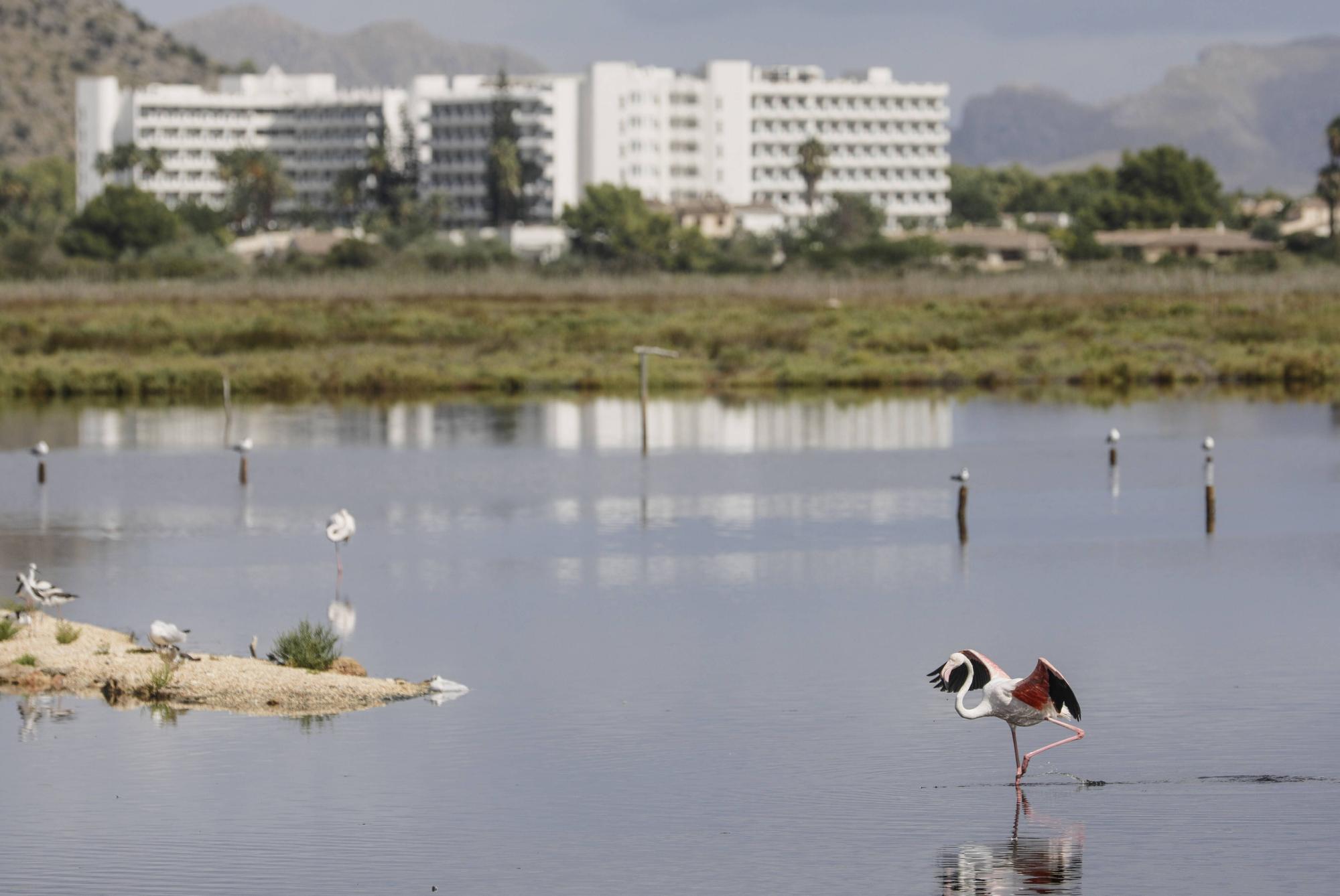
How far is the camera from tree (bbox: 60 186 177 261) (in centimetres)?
17688

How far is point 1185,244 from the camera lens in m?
181

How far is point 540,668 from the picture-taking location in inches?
1079

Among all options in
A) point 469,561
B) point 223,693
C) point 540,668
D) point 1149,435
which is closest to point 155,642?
point 223,693

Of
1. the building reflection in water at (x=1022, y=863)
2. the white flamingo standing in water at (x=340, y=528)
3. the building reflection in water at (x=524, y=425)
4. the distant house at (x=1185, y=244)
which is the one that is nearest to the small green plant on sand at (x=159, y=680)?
the white flamingo standing in water at (x=340, y=528)

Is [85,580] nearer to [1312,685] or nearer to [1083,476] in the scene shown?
[1312,685]

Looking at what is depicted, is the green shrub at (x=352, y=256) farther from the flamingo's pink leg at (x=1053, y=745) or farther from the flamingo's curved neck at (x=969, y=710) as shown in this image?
the flamingo's curved neck at (x=969, y=710)

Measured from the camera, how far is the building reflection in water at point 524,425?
6175 cm

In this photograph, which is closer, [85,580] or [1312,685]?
[1312,685]

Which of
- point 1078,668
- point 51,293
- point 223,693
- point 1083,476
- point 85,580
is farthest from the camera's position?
point 51,293

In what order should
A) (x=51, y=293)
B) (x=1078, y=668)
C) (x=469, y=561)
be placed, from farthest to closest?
(x=51, y=293) < (x=469, y=561) < (x=1078, y=668)

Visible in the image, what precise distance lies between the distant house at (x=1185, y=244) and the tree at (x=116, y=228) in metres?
79.7

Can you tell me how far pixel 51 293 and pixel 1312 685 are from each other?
327ft

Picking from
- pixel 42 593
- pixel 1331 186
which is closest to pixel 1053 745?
pixel 42 593

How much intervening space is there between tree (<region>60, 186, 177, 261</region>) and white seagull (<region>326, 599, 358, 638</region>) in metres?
147
